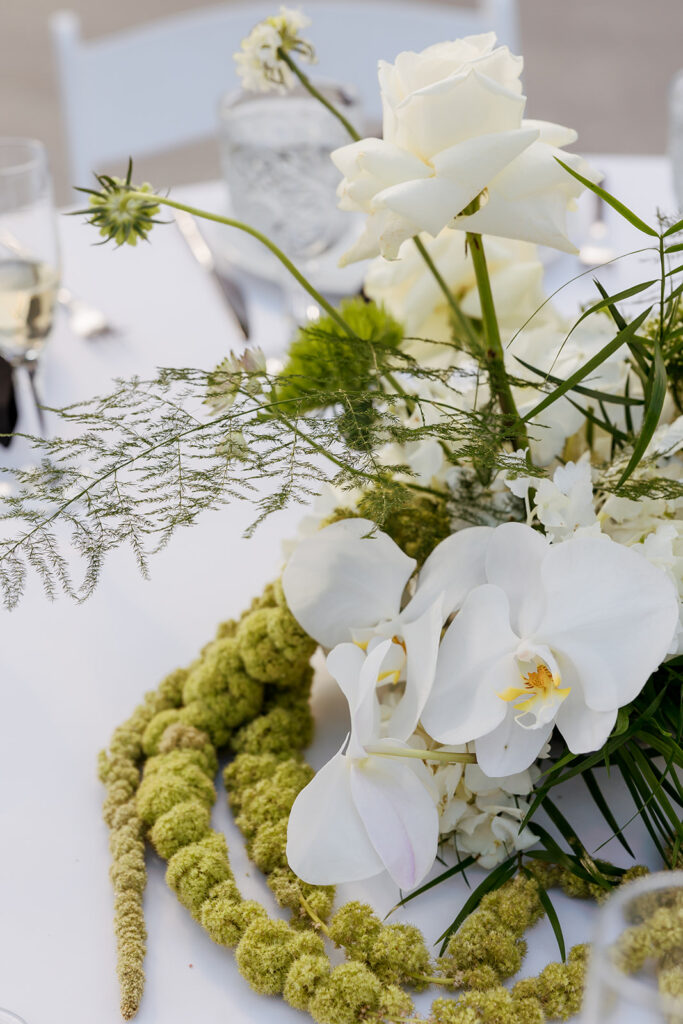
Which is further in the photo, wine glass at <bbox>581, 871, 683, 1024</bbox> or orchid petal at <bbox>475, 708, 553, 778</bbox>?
orchid petal at <bbox>475, 708, 553, 778</bbox>

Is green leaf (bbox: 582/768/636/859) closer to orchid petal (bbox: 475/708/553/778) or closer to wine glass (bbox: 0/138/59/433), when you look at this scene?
orchid petal (bbox: 475/708/553/778)

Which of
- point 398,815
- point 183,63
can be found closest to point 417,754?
point 398,815

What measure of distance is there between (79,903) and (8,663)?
0.20 metres

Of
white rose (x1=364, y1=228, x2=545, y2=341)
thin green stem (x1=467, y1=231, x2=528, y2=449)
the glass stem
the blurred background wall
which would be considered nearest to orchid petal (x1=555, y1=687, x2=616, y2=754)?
thin green stem (x1=467, y1=231, x2=528, y2=449)

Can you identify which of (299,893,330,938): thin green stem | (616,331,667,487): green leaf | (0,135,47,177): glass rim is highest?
(0,135,47,177): glass rim

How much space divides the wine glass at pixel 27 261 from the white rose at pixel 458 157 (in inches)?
14.6

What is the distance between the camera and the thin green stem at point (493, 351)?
1.62ft

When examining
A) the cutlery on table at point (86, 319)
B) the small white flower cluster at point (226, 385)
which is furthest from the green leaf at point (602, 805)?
the cutlery on table at point (86, 319)

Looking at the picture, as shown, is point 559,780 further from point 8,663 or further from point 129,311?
point 129,311

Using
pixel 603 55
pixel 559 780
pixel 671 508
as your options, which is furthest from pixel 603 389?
pixel 603 55

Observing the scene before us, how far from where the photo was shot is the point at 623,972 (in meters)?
0.28

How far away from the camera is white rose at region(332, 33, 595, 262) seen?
44cm

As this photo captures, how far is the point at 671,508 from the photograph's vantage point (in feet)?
1.61

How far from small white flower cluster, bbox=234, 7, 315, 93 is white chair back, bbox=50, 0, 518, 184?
85 centimetres
